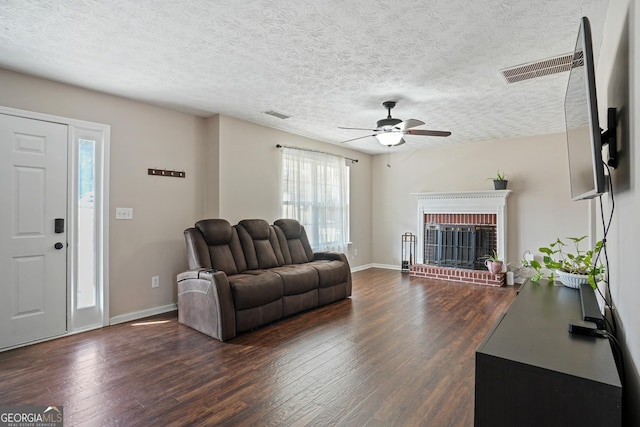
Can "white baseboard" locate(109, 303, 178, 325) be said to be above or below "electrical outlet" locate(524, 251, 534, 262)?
below

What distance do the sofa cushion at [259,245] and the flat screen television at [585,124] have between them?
10.7 ft

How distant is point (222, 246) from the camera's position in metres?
3.90

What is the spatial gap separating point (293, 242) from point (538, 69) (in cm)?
339

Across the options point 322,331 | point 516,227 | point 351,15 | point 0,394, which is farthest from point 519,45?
point 0,394

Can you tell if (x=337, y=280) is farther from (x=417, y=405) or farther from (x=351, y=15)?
(x=351, y=15)

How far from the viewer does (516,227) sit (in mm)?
5594

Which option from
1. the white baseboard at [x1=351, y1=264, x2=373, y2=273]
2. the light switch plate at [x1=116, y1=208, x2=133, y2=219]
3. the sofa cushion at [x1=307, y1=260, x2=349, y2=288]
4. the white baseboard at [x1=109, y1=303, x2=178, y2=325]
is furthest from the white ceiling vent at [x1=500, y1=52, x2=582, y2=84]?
the white baseboard at [x1=109, y1=303, x2=178, y2=325]

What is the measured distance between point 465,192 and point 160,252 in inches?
195

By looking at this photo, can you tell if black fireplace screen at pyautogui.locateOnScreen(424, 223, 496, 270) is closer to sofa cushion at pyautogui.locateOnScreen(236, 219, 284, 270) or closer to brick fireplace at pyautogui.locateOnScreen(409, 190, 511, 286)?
brick fireplace at pyautogui.locateOnScreen(409, 190, 511, 286)

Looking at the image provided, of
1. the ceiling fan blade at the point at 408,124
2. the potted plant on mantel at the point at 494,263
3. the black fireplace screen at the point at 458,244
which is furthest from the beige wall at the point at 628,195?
the black fireplace screen at the point at 458,244

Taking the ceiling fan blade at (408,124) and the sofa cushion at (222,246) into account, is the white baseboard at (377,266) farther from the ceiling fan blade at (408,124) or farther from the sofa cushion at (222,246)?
the ceiling fan blade at (408,124)

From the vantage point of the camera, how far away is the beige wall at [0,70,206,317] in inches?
136

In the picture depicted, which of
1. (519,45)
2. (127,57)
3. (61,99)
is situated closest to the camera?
(519,45)

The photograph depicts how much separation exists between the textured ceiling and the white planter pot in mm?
1720
